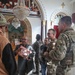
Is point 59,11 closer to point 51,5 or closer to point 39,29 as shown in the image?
point 51,5

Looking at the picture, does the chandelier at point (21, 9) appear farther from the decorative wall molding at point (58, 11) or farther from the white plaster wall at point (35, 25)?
the white plaster wall at point (35, 25)

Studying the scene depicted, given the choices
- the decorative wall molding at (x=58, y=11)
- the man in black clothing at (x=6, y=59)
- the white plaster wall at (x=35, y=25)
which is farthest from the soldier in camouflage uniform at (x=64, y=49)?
the white plaster wall at (x=35, y=25)

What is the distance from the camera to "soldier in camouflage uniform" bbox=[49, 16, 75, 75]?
2488mm

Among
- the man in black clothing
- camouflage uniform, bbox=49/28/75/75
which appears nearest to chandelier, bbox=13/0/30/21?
camouflage uniform, bbox=49/28/75/75

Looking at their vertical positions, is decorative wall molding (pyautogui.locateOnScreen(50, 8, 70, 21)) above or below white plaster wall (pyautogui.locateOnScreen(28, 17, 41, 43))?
above

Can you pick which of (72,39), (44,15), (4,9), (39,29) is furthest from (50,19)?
(72,39)

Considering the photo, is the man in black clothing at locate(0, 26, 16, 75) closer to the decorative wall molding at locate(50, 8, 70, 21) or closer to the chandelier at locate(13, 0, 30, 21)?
the chandelier at locate(13, 0, 30, 21)

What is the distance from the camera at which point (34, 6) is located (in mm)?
10742

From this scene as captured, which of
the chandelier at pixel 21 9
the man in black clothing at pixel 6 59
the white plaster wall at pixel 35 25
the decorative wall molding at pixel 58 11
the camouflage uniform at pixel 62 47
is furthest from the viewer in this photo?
the white plaster wall at pixel 35 25

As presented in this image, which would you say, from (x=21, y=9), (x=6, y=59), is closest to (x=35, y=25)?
(x=21, y=9)

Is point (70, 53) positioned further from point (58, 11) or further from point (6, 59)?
point (58, 11)

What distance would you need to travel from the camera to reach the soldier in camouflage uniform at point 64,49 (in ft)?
8.16

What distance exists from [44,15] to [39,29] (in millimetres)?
1131

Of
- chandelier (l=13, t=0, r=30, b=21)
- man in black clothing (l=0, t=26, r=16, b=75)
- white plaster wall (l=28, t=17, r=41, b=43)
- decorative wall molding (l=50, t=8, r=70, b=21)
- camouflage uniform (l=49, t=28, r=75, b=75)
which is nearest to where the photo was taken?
→ man in black clothing (l=0, t=26, r=16, b=75)
